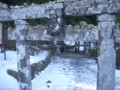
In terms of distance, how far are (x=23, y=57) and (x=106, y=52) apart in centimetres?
232

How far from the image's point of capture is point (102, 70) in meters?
4.82

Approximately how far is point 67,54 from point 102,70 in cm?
1328

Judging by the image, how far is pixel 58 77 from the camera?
11.2 metres

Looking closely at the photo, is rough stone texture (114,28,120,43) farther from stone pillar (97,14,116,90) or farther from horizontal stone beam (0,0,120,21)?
horizontal stone beam (0,0,120,21)

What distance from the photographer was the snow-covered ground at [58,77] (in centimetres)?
964

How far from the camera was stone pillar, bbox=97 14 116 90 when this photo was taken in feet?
15.6

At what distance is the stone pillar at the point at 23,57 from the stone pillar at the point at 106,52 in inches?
81.6

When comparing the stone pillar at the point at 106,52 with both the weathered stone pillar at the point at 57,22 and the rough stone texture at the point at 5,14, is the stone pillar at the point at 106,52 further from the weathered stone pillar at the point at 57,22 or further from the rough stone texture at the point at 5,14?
the rough stone texture at the point at 5,14

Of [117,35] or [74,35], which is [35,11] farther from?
[117,35]

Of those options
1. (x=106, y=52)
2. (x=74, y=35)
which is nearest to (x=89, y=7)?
(x=74, y=35)

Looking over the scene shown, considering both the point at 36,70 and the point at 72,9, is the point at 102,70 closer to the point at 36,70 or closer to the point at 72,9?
the point at 72,9

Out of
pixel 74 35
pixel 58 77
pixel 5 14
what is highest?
pixel 5 14

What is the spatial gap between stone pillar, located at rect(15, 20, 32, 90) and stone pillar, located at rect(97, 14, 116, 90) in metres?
2.07

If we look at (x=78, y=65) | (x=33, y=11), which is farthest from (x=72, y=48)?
(x=33, y=11)
